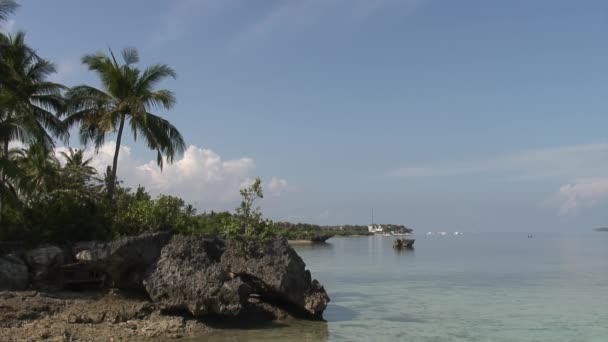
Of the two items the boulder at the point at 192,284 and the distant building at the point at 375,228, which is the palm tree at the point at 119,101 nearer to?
the boulder at the point at 192,284

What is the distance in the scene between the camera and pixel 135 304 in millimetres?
14492

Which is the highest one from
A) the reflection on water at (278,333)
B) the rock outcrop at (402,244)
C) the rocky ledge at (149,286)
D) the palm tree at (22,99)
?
the palm tree at (22,99)

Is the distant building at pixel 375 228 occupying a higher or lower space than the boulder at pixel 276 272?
higher

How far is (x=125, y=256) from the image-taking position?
14719 millimetres

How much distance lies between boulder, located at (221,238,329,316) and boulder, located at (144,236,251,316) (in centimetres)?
100

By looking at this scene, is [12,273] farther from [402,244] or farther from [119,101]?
[402,244]

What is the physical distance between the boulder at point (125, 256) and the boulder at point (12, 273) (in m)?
1.40

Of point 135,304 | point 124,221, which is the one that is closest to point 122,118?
point 124,221

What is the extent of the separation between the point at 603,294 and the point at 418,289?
8.09 metres

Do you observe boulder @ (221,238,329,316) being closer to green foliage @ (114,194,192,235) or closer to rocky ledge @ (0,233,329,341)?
rocky ledge @ (0,233,329,341)

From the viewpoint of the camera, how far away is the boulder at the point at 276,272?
15.9 m

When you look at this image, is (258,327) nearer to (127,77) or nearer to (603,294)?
(127,77)

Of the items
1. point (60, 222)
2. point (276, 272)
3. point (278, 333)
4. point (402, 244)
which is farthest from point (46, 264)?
point (402, 244)

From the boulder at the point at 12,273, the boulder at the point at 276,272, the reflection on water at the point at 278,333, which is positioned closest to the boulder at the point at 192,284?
the reflection on water at the point at 278,333
